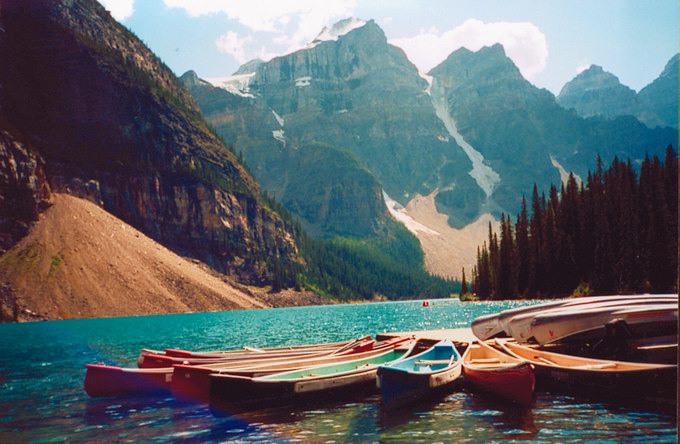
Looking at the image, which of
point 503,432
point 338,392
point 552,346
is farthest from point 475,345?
point 503,432

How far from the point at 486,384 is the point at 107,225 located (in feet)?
544

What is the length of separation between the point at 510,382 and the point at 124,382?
18.9 meters

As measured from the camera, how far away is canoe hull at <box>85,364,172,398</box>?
26.4 metres

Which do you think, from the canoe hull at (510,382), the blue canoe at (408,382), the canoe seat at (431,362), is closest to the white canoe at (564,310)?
the canoe seat at (431,362)

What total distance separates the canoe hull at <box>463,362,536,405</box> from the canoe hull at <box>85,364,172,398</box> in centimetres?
1573

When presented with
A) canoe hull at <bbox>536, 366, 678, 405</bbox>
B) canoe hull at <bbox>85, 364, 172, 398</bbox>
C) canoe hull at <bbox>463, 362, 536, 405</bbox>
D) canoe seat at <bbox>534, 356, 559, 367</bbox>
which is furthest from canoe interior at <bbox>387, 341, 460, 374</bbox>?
canoe hull at <bbox>85, 364, 172, 398</bbox>

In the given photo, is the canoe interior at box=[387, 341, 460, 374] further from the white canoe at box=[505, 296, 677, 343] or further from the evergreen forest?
the evergreen forest

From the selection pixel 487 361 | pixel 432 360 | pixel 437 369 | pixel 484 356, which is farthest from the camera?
pixel 484 356

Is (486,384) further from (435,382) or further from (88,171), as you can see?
(88,171)

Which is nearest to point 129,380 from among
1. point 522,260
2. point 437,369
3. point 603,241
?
point 437,369

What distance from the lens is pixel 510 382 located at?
826 inches

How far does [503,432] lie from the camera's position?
1727cm

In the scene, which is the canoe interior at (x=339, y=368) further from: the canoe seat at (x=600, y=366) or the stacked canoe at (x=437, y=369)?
the canoe seat at (x=600, y=366)

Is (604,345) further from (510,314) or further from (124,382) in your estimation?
(124,382)
